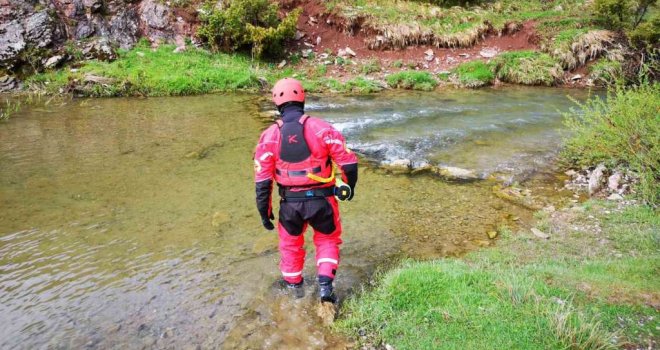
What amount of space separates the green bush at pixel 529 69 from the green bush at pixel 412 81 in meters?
2.79

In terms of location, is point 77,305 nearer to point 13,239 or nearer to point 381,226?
point 13,239

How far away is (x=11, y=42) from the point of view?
15.1 metres

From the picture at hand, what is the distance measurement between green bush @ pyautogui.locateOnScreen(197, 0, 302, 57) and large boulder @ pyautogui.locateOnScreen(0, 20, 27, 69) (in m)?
6.05

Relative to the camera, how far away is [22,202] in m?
6.71

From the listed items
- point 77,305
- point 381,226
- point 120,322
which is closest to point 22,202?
point 77,305

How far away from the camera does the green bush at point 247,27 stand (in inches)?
659

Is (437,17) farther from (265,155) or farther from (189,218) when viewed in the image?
(265,155)

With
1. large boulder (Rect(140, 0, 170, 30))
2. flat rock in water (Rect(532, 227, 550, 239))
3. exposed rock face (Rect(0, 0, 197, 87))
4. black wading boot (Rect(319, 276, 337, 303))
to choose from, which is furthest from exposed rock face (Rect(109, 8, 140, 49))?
flat rock in water (Rect(532, 227, 550, 239))

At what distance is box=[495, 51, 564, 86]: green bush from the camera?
53.4 ft

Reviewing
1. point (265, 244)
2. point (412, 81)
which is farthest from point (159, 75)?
point (265, 244)

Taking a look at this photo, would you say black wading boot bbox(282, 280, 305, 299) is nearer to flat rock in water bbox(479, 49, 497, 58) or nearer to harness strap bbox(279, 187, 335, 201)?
harness strap bbox(279, 187, 335, 201)

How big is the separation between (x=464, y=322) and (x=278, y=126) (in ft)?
7.86

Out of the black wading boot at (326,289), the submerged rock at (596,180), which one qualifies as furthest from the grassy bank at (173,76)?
the black wading boot at (326,289)

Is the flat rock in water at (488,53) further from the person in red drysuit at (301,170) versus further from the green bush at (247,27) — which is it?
the person in red drysuit at (301,170)
